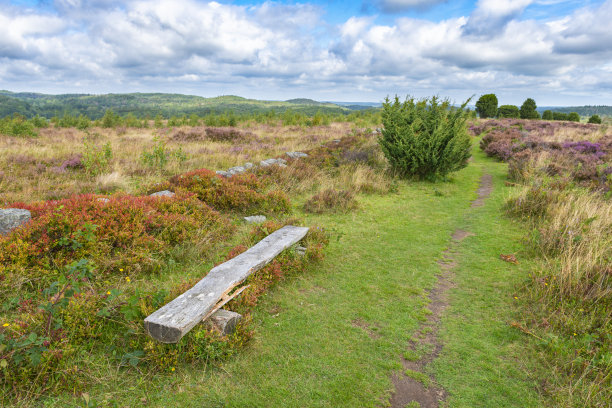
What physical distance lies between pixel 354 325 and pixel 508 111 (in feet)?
177

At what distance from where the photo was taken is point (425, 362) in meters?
3.76

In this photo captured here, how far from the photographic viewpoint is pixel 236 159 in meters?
14.3

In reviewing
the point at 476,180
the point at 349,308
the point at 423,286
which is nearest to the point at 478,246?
the point at 423,286

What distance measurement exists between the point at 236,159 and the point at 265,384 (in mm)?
11890

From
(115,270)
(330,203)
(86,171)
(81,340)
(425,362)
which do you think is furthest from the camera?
(86,171)

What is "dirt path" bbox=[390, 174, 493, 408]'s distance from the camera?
3268 millimetres

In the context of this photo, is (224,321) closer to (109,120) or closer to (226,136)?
(226,136)

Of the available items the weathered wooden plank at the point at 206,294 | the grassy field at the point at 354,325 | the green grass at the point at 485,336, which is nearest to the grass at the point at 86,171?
the grassy field at the point at 354,325

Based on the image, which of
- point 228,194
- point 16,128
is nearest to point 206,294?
point 228,194

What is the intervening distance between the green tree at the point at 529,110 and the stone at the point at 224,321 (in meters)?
54.5

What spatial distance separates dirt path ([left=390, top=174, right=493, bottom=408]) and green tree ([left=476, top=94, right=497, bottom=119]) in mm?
50015

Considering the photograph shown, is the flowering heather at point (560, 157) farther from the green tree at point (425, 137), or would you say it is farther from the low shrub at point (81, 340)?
the low shrub at point (81, 340)

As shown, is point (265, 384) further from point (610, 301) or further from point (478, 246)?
point (478, 246)

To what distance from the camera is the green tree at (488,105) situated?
154 ft
